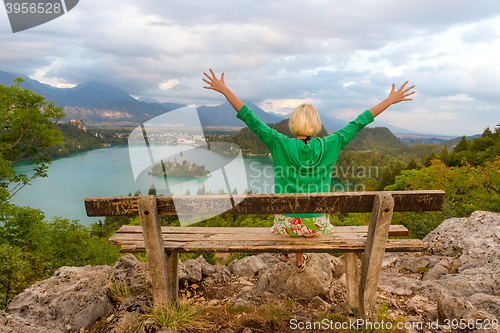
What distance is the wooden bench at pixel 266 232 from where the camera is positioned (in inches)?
79.8

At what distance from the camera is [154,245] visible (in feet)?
7.47

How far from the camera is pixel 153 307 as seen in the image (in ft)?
8.31

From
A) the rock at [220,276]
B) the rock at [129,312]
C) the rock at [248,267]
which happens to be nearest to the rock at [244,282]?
the rock at [220,276]

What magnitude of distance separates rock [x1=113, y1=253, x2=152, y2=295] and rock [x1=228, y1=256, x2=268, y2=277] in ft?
4.84

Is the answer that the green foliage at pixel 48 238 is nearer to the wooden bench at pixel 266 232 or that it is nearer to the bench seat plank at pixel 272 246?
the wooden bench at pixel 266 232

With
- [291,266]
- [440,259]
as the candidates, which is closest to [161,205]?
[291,266]

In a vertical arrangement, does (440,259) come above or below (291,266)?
below

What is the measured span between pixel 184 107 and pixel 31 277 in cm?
554

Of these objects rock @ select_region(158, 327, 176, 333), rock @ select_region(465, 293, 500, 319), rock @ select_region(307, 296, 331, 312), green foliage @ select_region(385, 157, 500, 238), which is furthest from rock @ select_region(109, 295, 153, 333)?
green foliage @ select_region(385, 157, 500, 238)

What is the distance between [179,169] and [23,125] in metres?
10.7

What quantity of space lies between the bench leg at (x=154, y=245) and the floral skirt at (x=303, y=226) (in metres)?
1.23

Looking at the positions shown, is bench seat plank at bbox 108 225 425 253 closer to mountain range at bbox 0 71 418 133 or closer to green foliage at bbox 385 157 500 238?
green foliage at bbox 385 157 500 238

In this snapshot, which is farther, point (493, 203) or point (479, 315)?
point (493, 203)

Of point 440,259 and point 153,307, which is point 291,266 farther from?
point 440,259
